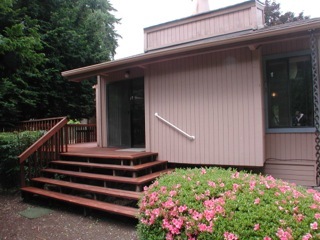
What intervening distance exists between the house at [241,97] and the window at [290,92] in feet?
0.05

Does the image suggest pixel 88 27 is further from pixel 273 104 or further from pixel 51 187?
pixel 273 104

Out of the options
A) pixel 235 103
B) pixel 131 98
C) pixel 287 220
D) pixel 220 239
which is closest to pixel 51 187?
pixel 131 98

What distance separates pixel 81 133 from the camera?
10.6 meters

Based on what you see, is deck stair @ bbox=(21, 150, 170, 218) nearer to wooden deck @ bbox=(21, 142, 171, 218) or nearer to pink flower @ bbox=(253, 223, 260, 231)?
wooden deck @ bbox=(21, 142, 171, 218)

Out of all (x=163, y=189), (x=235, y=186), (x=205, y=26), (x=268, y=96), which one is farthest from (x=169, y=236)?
(x=205, y=26)

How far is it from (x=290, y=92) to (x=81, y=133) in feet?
26.9

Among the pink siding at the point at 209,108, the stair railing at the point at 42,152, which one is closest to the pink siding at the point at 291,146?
the pink siding at the point at 209,108

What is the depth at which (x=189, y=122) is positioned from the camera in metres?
5.51

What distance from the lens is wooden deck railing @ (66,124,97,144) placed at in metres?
10.2

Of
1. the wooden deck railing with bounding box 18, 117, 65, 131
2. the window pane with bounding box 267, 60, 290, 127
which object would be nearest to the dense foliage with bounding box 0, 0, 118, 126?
the wooden deck railing with bounding box 18, 117, 65, 131

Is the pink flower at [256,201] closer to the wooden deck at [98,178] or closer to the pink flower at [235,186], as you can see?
the pink flower at [235,186]

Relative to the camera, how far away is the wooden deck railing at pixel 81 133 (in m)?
10.2

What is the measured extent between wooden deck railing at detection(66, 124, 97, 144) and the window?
7490 millimetres

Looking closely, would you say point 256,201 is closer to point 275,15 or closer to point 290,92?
point 290,92
